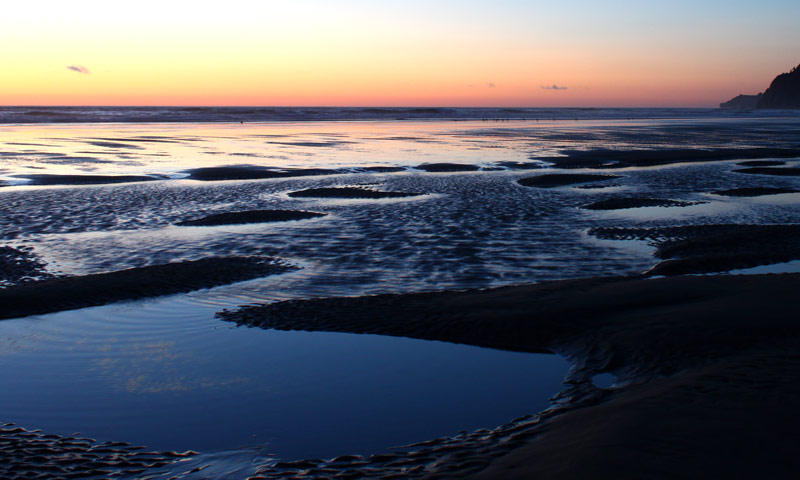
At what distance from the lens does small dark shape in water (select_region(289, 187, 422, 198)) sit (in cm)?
2547

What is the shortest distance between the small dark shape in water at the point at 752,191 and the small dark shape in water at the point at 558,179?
19.4ft

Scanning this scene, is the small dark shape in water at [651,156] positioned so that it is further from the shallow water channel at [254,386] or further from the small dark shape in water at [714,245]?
the shallow water channel at [254,386]

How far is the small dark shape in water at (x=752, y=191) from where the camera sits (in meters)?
25.0

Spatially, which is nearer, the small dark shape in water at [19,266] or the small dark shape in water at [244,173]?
the small dark shape in water at [19,266]

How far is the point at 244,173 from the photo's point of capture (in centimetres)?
3312

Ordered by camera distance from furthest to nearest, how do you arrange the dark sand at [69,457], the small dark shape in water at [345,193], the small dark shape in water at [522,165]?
1. the small dark shape in water at [522,165]
2. the small dark shape in water at [345,193]
3. the dark sand at [69,457]

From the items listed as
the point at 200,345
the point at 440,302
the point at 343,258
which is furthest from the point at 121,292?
the point at 440,302

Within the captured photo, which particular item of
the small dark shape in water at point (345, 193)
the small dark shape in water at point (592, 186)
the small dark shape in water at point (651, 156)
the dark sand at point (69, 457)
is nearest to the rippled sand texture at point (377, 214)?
the small dark shape in water at point (592, 186)

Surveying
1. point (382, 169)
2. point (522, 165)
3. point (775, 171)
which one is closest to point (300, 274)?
point (382, 169)

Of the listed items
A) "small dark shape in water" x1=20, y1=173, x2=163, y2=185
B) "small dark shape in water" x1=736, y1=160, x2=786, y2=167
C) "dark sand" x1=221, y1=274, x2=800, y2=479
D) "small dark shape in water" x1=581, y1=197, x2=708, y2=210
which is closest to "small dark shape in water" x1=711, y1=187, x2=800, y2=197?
"small dark shape in water" x1=581, y1=197, x2=708, y2=210

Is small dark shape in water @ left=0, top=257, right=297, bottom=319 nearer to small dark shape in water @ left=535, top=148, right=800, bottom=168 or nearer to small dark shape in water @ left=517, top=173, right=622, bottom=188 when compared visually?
small dark shape in water @ left=517, top=173, right=622, bottom=188

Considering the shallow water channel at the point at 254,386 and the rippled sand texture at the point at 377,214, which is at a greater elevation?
the rippled sand texture at the point at 377,214

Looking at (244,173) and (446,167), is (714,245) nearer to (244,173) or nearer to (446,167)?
(446,167)

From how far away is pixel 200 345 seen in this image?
9672 millimetres
